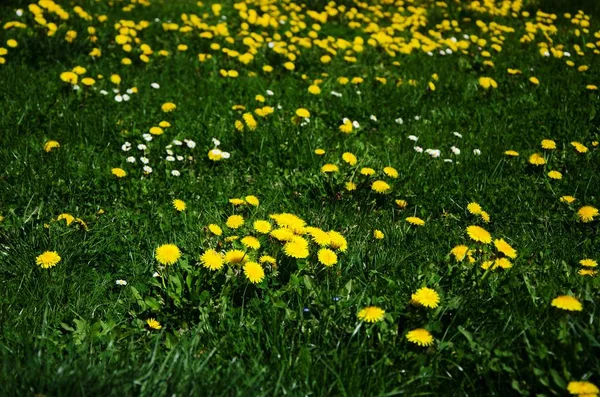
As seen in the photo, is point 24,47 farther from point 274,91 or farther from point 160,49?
point 274,91

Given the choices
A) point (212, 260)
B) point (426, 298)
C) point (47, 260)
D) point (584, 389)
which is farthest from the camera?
point (47, 260)

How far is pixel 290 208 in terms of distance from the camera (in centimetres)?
341

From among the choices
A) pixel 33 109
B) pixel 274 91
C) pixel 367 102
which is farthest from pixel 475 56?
pixel 33 109

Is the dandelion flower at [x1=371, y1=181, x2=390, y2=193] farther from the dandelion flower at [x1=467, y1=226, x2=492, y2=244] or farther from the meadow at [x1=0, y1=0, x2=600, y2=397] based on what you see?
the dandelion flower at [x1=467, y1=226, x2=492, y2=244]

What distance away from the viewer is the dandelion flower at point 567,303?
197 centimetres

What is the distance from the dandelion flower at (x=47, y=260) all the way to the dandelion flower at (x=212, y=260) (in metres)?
0.69

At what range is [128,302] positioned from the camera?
8.20ft

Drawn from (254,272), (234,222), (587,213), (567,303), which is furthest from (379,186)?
(567,303)

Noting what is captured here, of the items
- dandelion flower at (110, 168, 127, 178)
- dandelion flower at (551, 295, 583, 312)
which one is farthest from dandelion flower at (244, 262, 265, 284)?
dandelion flower at (110, 168, 127, 178)

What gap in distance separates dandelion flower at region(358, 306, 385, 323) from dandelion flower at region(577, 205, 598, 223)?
5.65ft

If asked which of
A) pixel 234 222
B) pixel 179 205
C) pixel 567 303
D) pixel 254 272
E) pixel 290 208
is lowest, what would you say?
pixel 290 208

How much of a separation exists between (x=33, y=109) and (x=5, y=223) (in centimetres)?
165

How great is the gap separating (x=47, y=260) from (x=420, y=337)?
1693mm

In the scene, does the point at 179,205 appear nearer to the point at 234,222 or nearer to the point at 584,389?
the point at 234,222
